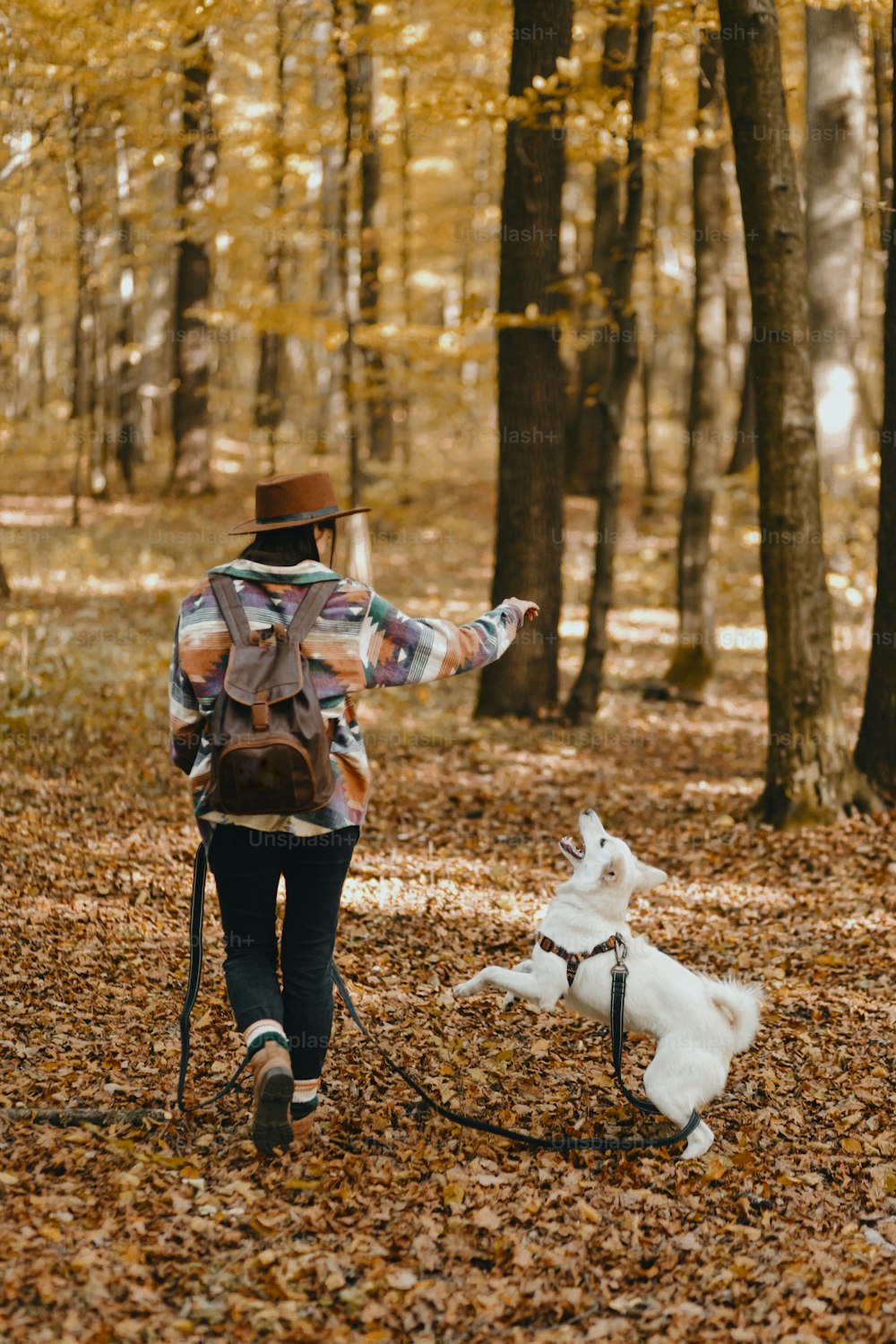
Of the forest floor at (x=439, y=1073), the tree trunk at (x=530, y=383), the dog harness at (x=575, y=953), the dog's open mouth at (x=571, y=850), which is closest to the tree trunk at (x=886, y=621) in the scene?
the forest floor at (x=439, y=1073)

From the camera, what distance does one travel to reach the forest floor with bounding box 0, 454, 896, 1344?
10.9ft

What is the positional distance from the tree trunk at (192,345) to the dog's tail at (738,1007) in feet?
58.9

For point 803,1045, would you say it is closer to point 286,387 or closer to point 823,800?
point 823,800

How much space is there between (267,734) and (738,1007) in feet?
6.36

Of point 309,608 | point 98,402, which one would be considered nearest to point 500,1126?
point 309,608

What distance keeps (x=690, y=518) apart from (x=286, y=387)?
923 inches

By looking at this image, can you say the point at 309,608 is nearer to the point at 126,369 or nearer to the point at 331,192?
the point at 331,192

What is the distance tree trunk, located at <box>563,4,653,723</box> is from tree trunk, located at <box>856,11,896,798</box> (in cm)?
251

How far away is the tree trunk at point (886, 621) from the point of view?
25.9ft

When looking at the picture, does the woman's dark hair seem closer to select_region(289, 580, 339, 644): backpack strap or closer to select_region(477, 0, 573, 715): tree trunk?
select_region(289, 580, 339, 644): backpack strap

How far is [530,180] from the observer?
10.1 metres

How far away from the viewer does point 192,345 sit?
2067 centimetres

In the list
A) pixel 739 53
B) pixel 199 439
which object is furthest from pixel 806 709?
pixel 199 439

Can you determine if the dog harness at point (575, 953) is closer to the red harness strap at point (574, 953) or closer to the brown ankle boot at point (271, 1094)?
the red harness strap at point (574, 953)
